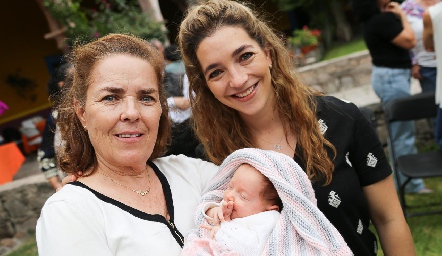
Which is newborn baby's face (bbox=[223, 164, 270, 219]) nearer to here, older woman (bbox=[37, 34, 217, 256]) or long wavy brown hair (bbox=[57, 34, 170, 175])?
older woman (bbox=[37, 34, 217, 256])

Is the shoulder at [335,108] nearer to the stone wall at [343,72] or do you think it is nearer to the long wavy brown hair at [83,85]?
the long wavy brown hair at [83,85]

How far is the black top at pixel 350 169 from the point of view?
1905 mm

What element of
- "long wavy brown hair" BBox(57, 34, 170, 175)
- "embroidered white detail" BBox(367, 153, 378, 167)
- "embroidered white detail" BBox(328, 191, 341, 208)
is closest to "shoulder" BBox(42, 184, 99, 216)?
"long wavy brown hair" BBox(57, 34, 170, 175)

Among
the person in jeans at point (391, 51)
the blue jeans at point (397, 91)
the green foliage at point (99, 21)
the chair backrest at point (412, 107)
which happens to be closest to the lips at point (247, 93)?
the chair backrest at point (412, 107)

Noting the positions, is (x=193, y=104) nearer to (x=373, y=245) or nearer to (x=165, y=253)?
(x=165, y=253)

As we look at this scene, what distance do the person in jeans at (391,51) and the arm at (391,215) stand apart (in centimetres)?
244

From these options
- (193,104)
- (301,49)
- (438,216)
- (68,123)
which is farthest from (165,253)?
(301,49)

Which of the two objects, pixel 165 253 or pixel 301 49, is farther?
pixel 301 49

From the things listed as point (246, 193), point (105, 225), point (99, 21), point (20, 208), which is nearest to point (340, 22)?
point (99, 21)

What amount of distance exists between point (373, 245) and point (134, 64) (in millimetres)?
1282

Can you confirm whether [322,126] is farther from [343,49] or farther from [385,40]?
[343,49]

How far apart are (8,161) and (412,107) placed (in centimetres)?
517

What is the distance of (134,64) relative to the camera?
170cm

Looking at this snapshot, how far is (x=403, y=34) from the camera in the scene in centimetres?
425
